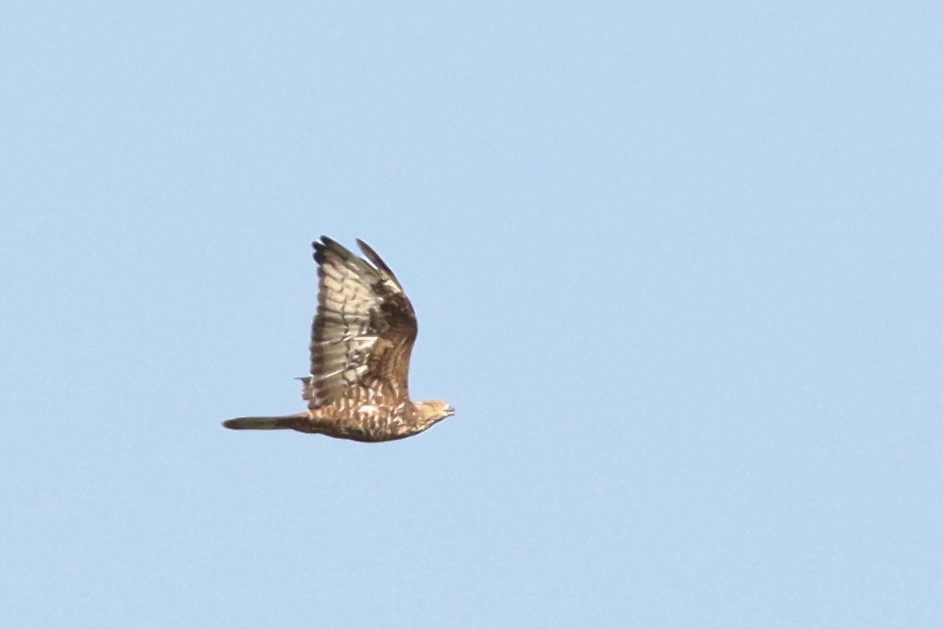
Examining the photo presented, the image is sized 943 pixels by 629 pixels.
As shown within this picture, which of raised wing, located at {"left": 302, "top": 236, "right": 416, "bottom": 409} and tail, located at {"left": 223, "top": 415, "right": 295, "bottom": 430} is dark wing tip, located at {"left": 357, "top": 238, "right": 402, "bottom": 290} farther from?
tail, located at {"left": 223, "top": 415, "right": 295, "bottom": 430}

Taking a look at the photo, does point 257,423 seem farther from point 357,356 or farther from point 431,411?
point 431,411

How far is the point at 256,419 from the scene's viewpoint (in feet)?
57.7

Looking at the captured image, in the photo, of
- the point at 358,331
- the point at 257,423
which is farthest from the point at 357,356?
the point at 257,423

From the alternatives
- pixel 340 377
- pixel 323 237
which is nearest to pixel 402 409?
pixel 340 377

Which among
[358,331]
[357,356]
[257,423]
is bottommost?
[257,423]

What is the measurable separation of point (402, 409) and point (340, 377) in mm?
721

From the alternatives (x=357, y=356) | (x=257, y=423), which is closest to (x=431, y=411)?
(x=357, y=356)

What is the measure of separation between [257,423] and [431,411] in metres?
1.79

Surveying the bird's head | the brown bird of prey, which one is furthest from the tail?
the bird's head

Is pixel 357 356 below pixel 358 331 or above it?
below

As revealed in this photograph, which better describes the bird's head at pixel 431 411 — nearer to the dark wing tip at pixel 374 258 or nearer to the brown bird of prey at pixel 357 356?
the brown bird of prey at pixel 357 356

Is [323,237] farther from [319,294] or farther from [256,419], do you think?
[256,419]

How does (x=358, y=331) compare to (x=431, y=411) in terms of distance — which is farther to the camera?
(x=431, y=411)

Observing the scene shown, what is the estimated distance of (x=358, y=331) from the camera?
17.7 m
